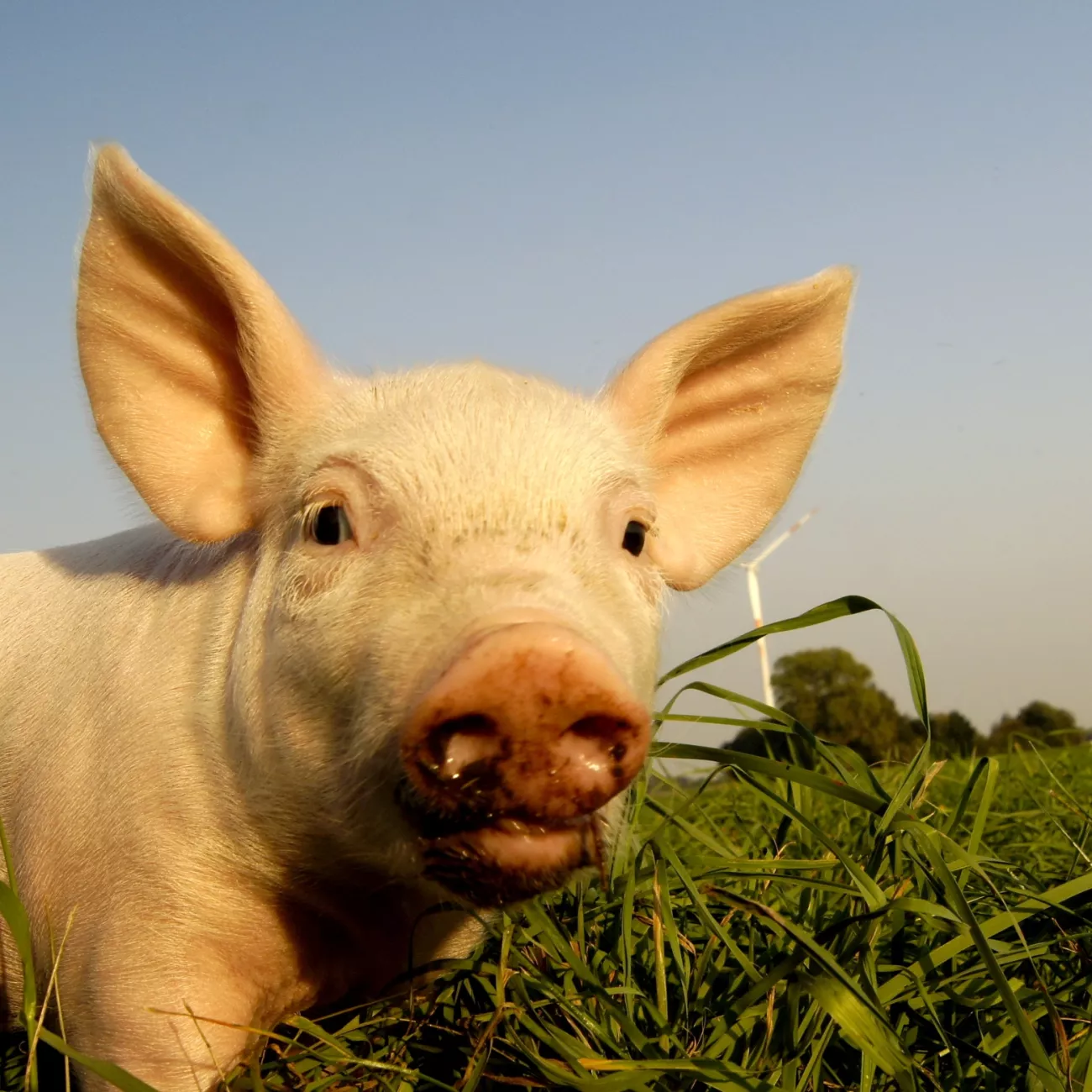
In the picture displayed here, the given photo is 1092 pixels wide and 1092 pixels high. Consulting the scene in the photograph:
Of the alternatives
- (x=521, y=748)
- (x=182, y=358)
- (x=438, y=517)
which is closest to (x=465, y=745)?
(x=521, y=748)

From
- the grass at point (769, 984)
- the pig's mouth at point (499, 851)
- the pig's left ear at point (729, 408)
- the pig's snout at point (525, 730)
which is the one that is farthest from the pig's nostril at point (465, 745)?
the pig's left ear at point (729, 408)

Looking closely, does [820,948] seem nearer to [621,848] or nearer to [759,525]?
[621,848]

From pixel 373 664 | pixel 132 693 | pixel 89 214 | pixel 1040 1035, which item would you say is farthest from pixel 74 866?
pixel 1040 1035

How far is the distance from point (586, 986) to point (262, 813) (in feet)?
3.27

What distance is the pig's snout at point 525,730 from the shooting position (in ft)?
8.10

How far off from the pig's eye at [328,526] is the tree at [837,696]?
97.9 ft

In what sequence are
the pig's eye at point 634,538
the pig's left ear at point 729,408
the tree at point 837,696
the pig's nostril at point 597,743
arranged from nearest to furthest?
the pig's nostril at point 597,743, the pig's eye at point 634,538, the pig's left ear at point 729,408, the tree at point 837,696

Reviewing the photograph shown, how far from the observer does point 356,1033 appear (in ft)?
10.7

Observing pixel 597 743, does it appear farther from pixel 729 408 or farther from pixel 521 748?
pixel 729 408

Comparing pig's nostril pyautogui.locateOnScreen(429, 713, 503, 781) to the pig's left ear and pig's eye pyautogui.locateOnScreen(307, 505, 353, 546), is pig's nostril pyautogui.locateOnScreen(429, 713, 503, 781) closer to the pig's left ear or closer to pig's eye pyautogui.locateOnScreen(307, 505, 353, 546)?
pig's eye pyautogui.locateOnScreen(307, 505, 353, 546)

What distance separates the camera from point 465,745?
2.55m

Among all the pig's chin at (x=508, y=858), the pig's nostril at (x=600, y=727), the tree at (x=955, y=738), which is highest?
the pig's nostril at (x=600, y=727)

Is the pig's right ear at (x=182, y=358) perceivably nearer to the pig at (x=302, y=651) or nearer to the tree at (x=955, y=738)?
the pig at (x=302, y=651)

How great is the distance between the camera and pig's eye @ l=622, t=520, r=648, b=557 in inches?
145
